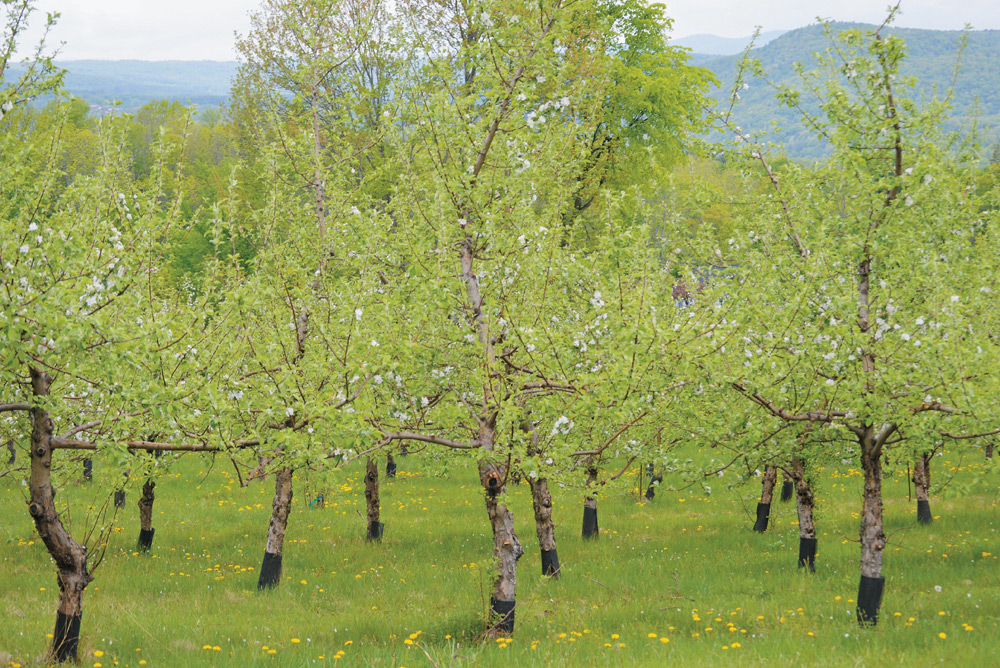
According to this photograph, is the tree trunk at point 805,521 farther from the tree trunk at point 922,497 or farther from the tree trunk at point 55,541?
the tree trunk at point 55,541

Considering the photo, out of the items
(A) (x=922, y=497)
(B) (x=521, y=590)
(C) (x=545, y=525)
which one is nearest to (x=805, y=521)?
(C) (x=545, y=525)

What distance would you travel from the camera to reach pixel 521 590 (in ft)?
43.4

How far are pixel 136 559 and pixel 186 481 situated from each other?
10.4 metres

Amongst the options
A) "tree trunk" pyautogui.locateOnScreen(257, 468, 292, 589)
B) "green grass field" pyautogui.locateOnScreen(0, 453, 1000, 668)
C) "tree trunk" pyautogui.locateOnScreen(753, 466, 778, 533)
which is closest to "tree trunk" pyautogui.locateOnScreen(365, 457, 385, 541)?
"green grass field" pyautogui.locateOnScreen(0, 453, 1000, 668)

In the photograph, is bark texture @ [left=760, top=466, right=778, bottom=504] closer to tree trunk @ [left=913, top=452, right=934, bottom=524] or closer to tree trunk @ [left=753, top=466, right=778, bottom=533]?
tree trunk @ [left=753, top=466, right=778, bottom=533]

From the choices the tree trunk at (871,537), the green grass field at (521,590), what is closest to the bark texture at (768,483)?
the green grass field at (521,590)

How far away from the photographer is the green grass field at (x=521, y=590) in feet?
29.9

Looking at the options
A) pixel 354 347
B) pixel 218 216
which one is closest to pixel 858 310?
pixel 354 347

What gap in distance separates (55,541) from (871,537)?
35.3 feet

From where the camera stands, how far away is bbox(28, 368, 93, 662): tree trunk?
8.19 meters

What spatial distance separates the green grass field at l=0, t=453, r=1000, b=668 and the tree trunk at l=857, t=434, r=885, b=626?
301mm

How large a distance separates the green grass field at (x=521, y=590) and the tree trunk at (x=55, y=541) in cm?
41

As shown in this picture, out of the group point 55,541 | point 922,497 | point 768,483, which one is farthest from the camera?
point 768,483

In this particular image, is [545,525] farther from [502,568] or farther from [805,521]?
[805,521]
